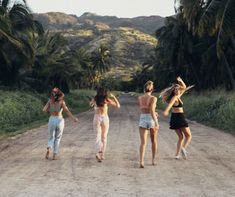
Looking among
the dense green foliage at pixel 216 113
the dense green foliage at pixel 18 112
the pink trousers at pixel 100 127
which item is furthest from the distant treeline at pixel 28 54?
the pink trousers at pixel 100 127

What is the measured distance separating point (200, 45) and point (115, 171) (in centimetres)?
3952

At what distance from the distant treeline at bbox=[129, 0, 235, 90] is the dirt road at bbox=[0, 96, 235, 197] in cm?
1263

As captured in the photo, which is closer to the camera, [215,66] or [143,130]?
[143,130]

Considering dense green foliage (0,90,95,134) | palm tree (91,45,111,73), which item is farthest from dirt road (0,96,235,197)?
palm tree (91,45,111,73)

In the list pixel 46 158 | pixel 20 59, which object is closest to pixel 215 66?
pixel 20 59

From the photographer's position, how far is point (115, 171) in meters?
9.26

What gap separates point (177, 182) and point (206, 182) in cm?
54

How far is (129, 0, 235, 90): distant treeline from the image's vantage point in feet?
84.3

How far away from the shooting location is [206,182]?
8.16 metres

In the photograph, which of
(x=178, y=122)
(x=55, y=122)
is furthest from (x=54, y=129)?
(x=178, y=122)

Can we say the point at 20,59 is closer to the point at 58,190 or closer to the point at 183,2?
the point at 183,2

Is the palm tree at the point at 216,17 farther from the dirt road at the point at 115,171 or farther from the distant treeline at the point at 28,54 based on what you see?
the distant treeline at the point at 28,54

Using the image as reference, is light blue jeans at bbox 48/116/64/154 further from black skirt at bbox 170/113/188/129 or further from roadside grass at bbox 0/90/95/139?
roadside grass at bbox 0/90/95/139

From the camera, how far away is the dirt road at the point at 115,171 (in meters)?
7.48
